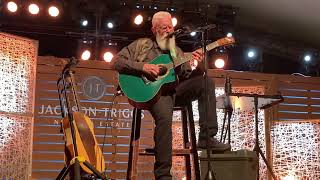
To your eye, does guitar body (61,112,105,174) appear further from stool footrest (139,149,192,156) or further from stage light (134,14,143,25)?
stage light (134,14,143,25)

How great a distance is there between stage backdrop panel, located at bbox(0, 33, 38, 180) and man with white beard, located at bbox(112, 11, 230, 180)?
203cm

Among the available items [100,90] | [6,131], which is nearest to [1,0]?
[100,90]

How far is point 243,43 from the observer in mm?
9484

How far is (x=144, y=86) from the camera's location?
420 cm

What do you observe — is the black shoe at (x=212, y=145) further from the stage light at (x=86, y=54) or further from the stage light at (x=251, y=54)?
the stage light at (x=251, y=54)

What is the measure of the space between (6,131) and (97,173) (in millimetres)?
2146

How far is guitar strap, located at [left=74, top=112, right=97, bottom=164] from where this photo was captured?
4.34 meters

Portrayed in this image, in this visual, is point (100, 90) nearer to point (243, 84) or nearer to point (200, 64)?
point (243, 84)

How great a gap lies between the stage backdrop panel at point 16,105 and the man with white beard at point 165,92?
203 centimetres

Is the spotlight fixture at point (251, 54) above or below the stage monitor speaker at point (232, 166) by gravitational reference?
above

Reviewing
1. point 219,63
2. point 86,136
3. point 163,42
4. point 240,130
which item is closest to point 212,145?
point 163,42

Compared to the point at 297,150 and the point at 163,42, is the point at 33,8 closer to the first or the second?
the point at 163,42

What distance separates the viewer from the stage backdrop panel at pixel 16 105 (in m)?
5.66

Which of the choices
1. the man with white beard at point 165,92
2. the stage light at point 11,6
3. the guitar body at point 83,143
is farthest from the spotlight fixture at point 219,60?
the guitar body at point 83,143
